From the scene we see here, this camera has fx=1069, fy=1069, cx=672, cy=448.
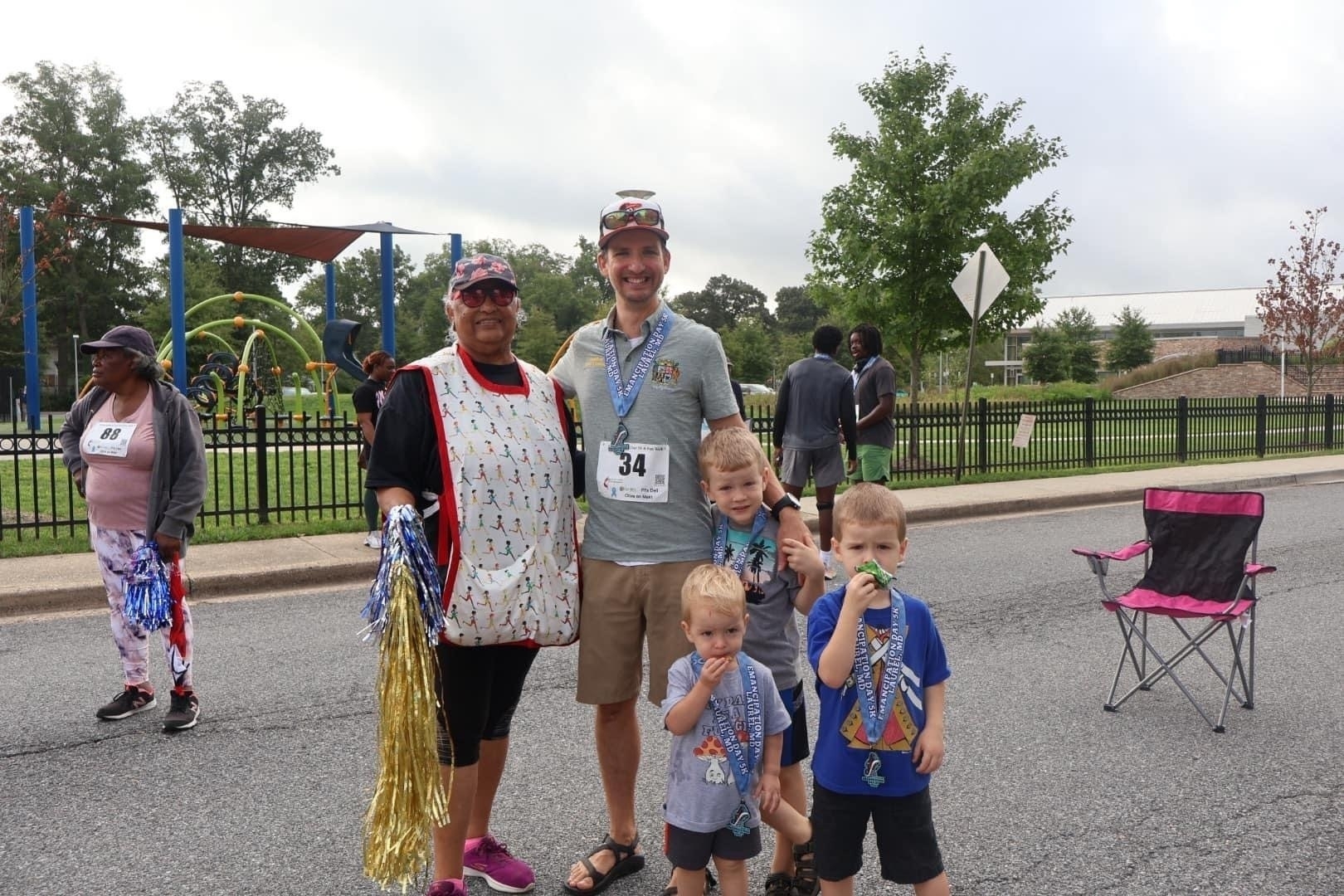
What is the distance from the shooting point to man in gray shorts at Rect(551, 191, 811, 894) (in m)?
3.00

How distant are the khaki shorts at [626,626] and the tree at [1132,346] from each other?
62776mm

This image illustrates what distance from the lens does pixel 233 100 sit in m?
59.4

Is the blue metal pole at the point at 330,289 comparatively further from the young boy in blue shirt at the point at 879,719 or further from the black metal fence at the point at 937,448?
the young boy in blue shirt at the point at 879,719

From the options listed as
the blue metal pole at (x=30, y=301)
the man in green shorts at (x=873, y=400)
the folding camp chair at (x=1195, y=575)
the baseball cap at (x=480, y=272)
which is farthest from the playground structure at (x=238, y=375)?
the baseball cap at (x=480, y=272)

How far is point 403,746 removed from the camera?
2.74 metres

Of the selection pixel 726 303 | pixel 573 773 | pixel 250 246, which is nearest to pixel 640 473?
pixel 573 773

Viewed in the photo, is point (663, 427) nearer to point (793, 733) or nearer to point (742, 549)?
point (742, 549)

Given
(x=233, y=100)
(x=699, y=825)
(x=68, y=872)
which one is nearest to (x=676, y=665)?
(x=699, y=825)

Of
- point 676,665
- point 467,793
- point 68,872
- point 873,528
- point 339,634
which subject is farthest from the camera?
point 339,634

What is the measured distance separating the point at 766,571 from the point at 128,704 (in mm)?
3426

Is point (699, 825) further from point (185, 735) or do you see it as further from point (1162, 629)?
point (1162, 629)

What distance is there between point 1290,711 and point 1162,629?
1620 mm

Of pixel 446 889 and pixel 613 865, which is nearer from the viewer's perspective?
pixel 446 889

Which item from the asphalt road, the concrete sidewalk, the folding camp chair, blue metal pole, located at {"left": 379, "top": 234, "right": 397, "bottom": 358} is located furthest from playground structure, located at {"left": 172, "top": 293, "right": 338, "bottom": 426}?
the folding camp chair
